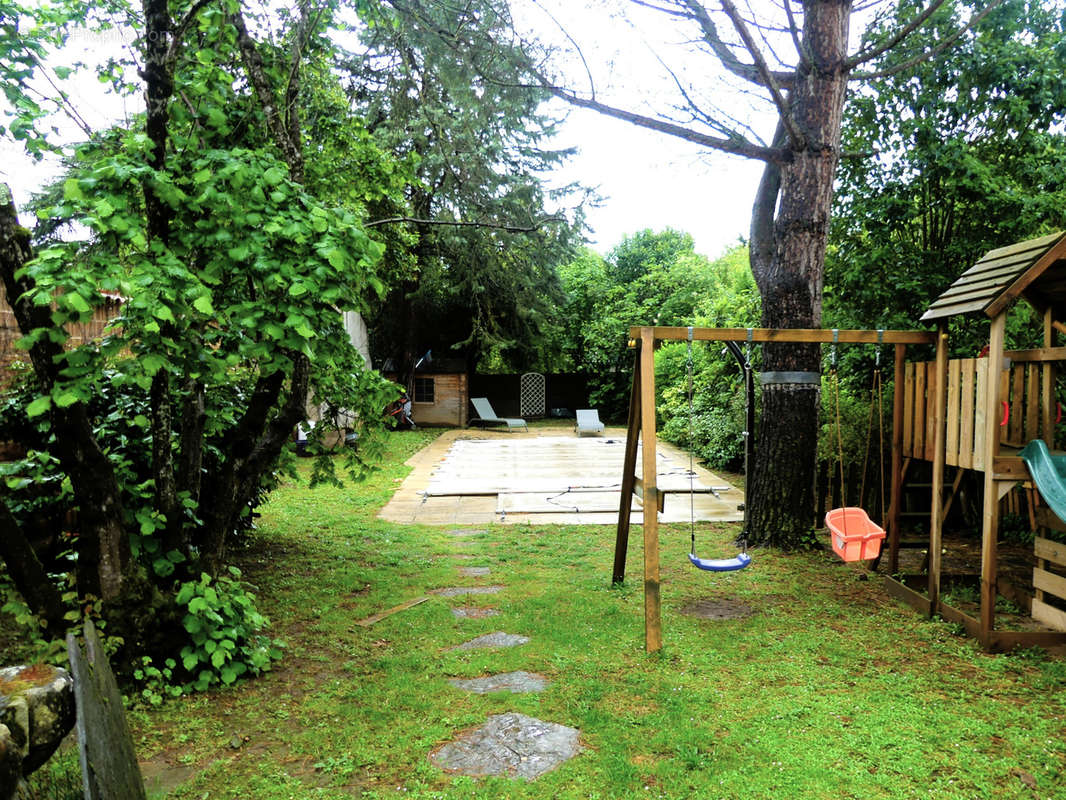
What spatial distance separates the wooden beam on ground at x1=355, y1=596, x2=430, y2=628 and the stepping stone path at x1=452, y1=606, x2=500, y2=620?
32 centimetres

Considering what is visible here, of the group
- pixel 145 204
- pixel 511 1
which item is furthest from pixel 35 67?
pixel 511 1

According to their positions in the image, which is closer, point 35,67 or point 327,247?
point 327,247

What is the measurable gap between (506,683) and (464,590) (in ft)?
5.55

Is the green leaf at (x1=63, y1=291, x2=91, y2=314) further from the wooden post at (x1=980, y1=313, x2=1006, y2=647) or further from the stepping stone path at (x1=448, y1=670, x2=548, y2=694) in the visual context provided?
the wooden post at (x1=980, y1=313, x2=1006, y2=647)

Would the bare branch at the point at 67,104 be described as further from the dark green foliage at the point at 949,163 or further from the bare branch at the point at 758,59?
the dark green foliage at the point at 949,163

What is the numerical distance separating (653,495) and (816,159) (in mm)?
3753

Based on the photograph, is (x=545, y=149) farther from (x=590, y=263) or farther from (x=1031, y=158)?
(x=1031, y=158)

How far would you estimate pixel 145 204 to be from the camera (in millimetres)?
3354

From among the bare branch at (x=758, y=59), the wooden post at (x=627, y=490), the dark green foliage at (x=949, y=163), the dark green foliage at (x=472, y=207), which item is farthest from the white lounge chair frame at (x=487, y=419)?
the wooden post at (x=627, y=490)

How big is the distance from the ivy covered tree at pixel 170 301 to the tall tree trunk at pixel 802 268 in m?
4.03

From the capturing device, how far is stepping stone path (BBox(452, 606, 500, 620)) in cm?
482

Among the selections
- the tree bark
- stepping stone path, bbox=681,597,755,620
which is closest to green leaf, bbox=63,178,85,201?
the tree bark

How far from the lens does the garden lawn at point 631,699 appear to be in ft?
9.30

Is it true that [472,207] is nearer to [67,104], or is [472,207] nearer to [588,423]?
[588,423]
